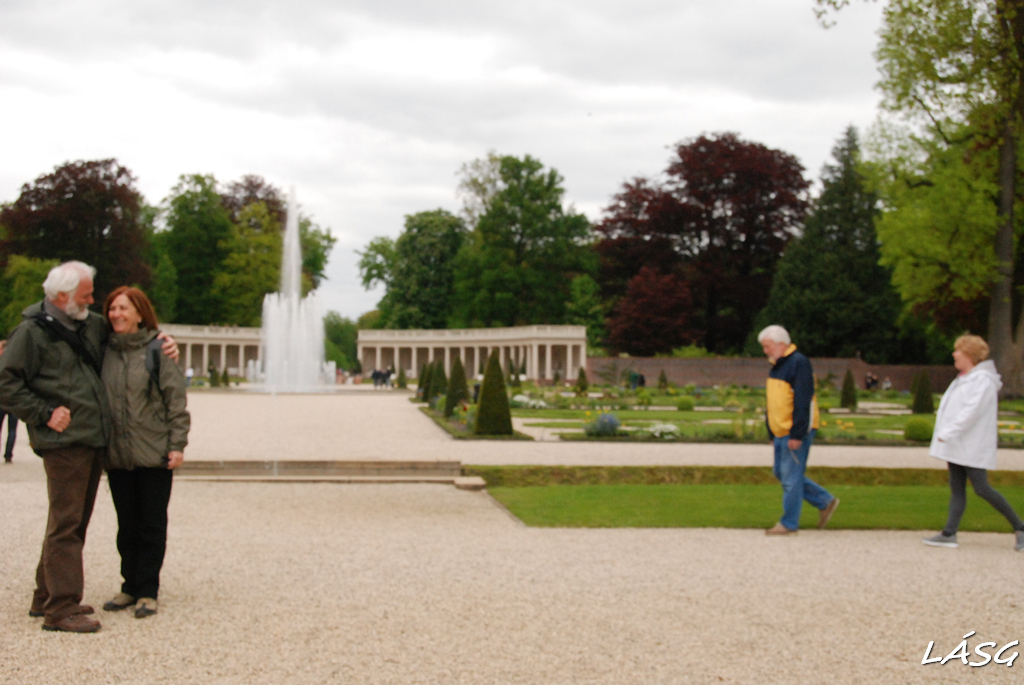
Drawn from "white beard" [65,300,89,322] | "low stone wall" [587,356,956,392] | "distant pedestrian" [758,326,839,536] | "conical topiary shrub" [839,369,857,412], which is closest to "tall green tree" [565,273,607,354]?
"low stone wall" [587,356,956,392]

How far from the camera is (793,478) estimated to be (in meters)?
9.20

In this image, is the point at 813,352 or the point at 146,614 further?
the point at 813,352

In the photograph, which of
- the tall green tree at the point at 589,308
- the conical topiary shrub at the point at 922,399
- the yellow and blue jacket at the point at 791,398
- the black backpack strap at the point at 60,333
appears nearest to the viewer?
the black backpack strap at the point at 60,333

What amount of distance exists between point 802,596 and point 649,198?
5760 cm

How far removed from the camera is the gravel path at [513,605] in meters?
→ 5.06

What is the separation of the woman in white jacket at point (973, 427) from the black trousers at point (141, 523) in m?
6.49

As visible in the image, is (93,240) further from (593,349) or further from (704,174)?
(704,174)

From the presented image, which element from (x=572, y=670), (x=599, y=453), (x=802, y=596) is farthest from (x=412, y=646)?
(x=599, y=453)

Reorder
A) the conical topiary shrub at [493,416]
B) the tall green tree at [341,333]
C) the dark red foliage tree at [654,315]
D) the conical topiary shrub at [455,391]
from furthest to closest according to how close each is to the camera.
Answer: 1. the tall green tree at [341,333]
2. the dark red foliage tree at [654,315]
3. the conical topiary shrub at [455,391]
4. the conical topiary shrub at [493,416]

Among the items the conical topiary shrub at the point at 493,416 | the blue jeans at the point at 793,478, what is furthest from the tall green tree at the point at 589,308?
the blue jeans at the point at 793,478

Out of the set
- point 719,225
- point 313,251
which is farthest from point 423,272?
point 719,225

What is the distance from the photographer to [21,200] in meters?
58.3

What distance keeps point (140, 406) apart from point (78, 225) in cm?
5812

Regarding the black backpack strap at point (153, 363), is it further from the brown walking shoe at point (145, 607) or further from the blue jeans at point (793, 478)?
the blue jeans at point (793, 478)
